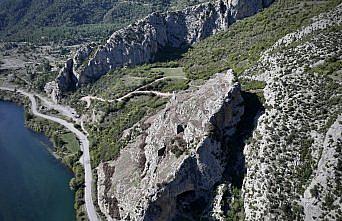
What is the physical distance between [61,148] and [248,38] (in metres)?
42.1

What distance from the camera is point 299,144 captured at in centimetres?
4609

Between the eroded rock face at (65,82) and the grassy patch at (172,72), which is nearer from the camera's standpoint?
the grassy patch at (172,72)

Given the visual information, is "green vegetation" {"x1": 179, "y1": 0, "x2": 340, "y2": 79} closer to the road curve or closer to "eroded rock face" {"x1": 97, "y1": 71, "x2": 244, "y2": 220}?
"eroded rock face" {"x1": 97, "y1": 71, "x2": 244, "y2": 220}

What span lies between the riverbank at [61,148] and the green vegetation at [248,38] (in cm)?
2664

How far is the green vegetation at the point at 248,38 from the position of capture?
245ft

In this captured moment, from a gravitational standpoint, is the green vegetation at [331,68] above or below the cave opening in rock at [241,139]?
above

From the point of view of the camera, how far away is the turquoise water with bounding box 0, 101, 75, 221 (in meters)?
66.0

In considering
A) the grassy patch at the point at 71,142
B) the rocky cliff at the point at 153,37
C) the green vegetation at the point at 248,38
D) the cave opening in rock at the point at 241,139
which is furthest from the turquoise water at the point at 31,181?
the green vegetation at the point at 248,38

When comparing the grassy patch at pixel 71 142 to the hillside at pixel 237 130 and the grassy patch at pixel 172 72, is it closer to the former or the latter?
the hillside at pixel 237 130

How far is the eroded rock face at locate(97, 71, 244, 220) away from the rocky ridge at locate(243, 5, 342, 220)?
445 centimetres

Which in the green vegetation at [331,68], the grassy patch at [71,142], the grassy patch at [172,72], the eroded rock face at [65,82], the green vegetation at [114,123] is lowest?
the grassy patch at [71,142]

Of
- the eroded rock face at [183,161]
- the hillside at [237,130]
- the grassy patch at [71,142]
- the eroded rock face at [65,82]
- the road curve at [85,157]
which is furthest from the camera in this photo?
the eroded rock face at [65,82]

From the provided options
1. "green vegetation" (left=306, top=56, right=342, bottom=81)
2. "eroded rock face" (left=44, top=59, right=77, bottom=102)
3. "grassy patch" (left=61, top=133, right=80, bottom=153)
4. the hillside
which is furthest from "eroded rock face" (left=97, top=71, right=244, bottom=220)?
"eroded rock face" (left=44, top=59, right=77, bottom=102)

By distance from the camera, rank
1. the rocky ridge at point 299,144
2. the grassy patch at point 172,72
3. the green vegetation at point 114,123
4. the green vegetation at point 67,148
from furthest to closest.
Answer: the grassy patch at point 172,72, the green vegetation at point 114,123, the green vegetation at point 67,148, the rocky ridge at point 299,144
